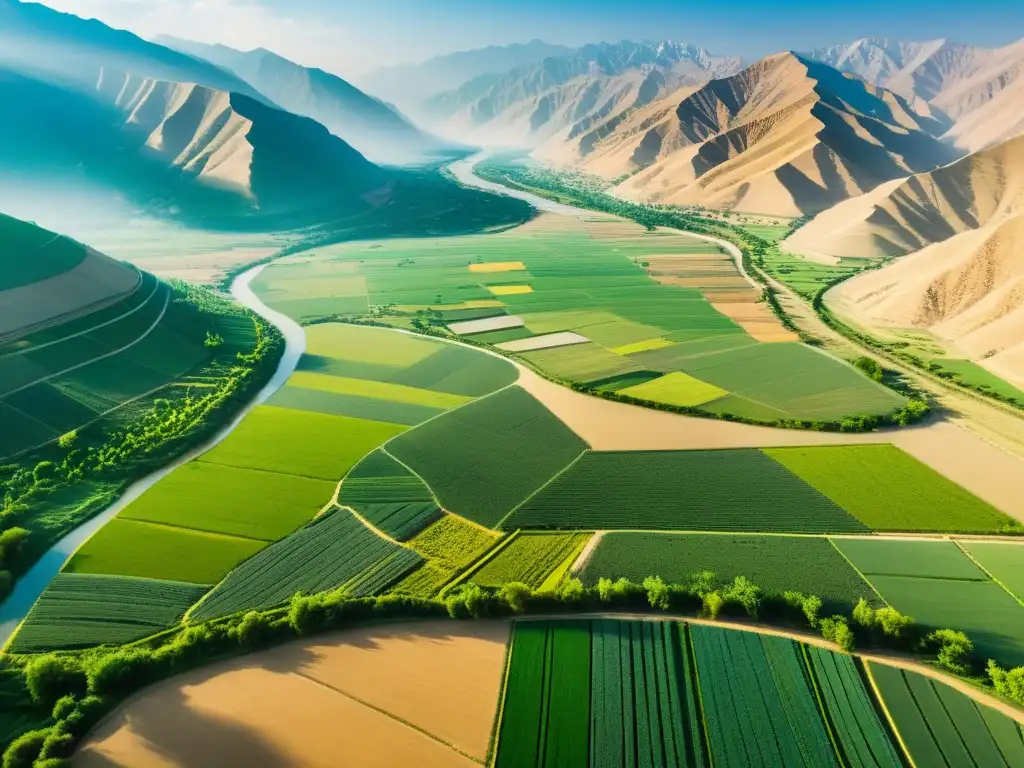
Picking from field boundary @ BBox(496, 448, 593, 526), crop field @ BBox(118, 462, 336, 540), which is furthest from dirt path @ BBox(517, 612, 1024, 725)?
crop field @ BBox(118, 462, 336, 540)

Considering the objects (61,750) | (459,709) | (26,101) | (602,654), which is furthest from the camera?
(26,101)

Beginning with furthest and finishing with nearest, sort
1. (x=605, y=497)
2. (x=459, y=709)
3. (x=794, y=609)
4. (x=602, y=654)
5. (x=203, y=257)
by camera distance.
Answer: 1. (x=203, y=257)
2. (x=605, y=497)
3. (x=794, y=609)
4. (x=602, y=654)
5. (x=459, y=709)

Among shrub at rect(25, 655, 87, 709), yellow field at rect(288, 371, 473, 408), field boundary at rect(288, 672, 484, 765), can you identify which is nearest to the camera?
field boundary at rect(288, 672, 484, 765)

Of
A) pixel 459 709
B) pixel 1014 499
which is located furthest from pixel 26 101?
pixel 1014 499

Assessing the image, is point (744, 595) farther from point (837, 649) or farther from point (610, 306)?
point (610, 306)

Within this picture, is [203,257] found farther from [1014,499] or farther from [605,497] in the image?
[1014,499]

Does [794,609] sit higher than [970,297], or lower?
lower

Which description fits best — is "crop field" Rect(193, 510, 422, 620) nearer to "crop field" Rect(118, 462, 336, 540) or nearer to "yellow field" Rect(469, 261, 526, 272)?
"crop field" Rect(118, 462, 336, 540)

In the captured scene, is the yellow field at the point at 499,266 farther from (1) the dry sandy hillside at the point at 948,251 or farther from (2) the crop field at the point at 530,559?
(2) the crop field at the point at 530,559
